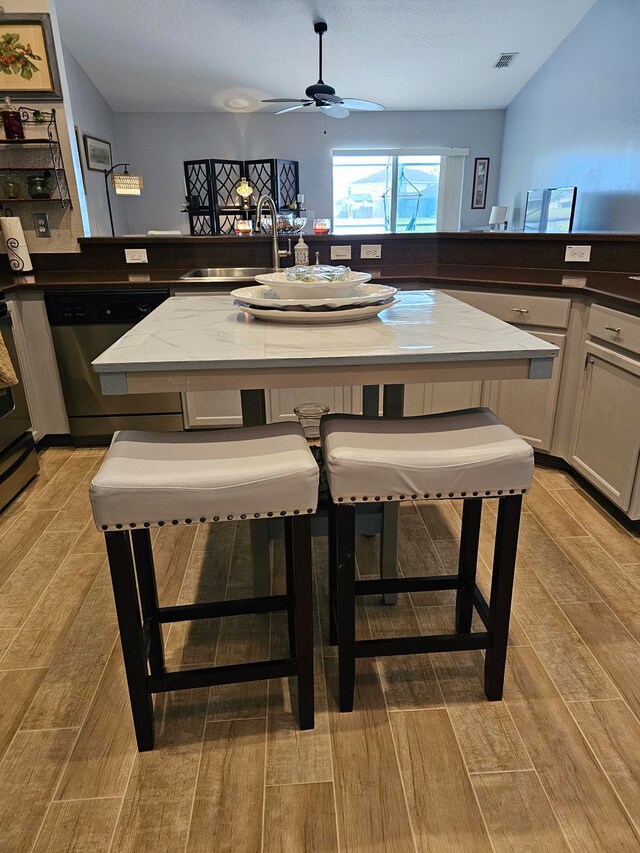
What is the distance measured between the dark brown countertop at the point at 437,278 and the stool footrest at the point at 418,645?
157 centimetres

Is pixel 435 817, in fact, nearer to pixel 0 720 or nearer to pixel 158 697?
pixel 158 697

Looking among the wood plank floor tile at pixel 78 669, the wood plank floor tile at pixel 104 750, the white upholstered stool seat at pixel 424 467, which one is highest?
the white upholstered stool seat at pixel 424 467

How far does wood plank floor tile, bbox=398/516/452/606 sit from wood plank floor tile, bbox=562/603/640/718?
394 millimetres

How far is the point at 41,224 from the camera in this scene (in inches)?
131

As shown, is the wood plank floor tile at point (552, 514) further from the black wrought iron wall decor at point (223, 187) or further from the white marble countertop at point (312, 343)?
the black wrought iron wall decor at point (223, 187)

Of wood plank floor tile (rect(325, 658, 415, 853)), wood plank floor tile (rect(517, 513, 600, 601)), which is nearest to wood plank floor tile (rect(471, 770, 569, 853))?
wood plank floor tile (rect(325, 658, 415, 853))

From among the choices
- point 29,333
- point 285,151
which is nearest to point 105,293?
point 29,333

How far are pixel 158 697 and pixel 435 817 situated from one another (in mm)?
740

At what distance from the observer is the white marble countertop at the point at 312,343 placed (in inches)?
45.6

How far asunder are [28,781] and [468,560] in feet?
3.93

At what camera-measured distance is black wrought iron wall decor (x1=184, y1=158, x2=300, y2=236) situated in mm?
6734

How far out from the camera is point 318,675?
152 centimetres

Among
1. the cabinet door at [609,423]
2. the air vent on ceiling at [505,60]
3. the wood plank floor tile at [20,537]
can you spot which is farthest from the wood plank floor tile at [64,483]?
the air vent on ceiling at [505,60]

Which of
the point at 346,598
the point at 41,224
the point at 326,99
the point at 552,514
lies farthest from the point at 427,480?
the point at 326,99
